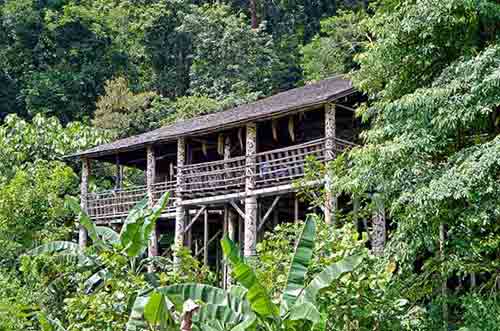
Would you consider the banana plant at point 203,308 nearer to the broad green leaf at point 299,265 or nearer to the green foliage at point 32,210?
the broad green leaf at point 299,265

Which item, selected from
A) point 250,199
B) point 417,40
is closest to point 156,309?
point 417,40

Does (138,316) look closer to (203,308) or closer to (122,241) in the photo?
(203,308)

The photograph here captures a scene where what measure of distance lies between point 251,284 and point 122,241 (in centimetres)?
295

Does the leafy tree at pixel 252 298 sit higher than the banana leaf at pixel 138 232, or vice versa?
the banana leaf at pixel 138 232

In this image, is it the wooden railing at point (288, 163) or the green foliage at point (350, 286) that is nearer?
the green foliage at point (350, 286)

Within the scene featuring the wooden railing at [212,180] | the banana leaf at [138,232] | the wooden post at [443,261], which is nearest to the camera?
the wooden post at [443,261]

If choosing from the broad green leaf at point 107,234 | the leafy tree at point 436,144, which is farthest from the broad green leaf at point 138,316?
the leafy tree at point 436,144

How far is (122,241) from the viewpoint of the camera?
10070mm

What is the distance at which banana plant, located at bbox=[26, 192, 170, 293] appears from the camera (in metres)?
9.99

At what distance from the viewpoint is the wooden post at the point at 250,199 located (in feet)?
51.4

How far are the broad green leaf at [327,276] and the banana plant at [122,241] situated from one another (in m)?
2.87

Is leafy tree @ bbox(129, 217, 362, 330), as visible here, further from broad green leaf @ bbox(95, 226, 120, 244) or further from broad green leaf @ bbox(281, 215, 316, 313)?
broad green leaf @ bbox(95, 226, 120, 244)

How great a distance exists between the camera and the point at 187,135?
57.7ft

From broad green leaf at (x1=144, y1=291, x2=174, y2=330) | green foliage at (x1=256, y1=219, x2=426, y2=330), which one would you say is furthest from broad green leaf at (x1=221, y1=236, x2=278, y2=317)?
broad green leaf at (x1=144, y1=291, x2=174, y2=330)
